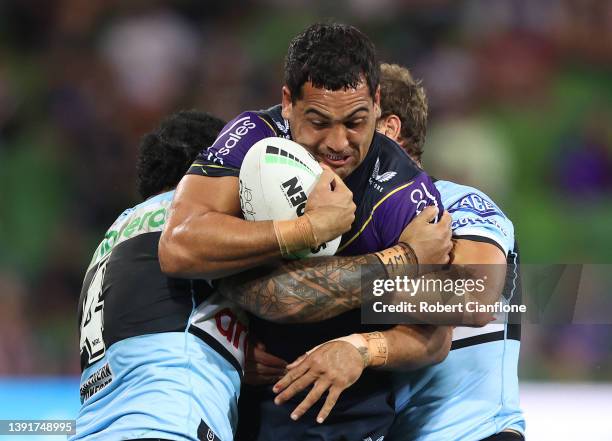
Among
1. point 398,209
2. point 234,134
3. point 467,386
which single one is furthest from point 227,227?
point 467,386

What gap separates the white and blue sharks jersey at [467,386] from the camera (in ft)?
12.9

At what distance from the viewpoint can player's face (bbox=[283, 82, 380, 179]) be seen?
3.47 m

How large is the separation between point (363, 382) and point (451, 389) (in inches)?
19.1

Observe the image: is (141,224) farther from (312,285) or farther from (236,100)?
(236,100)

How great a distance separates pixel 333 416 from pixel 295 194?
93cm

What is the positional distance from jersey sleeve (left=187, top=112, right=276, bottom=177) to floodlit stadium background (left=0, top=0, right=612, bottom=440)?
405 cm

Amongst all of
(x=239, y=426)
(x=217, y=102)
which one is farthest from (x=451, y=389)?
(x=217, y=102)

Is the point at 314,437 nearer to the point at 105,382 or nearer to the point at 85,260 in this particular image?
the point at 105,382

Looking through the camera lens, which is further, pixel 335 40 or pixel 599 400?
pixel 599 400

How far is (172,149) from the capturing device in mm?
4152

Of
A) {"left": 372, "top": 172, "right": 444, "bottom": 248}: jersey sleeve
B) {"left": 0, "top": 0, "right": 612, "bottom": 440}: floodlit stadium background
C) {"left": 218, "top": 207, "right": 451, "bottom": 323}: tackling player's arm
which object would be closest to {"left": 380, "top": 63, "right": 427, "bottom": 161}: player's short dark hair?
{"left": 372, "top": 172, "right": 444, "bottom": 248}: jersey sleeve

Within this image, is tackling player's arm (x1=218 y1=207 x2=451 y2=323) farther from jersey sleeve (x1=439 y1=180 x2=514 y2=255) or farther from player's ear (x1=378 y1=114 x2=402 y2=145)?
player's ear (x1=378 y1=114 x2=402 y2=145)

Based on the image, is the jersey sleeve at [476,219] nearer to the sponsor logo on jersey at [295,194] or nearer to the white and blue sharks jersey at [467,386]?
the white and blue sharks jersey at [467,386]

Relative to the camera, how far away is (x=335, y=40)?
3.55 m
